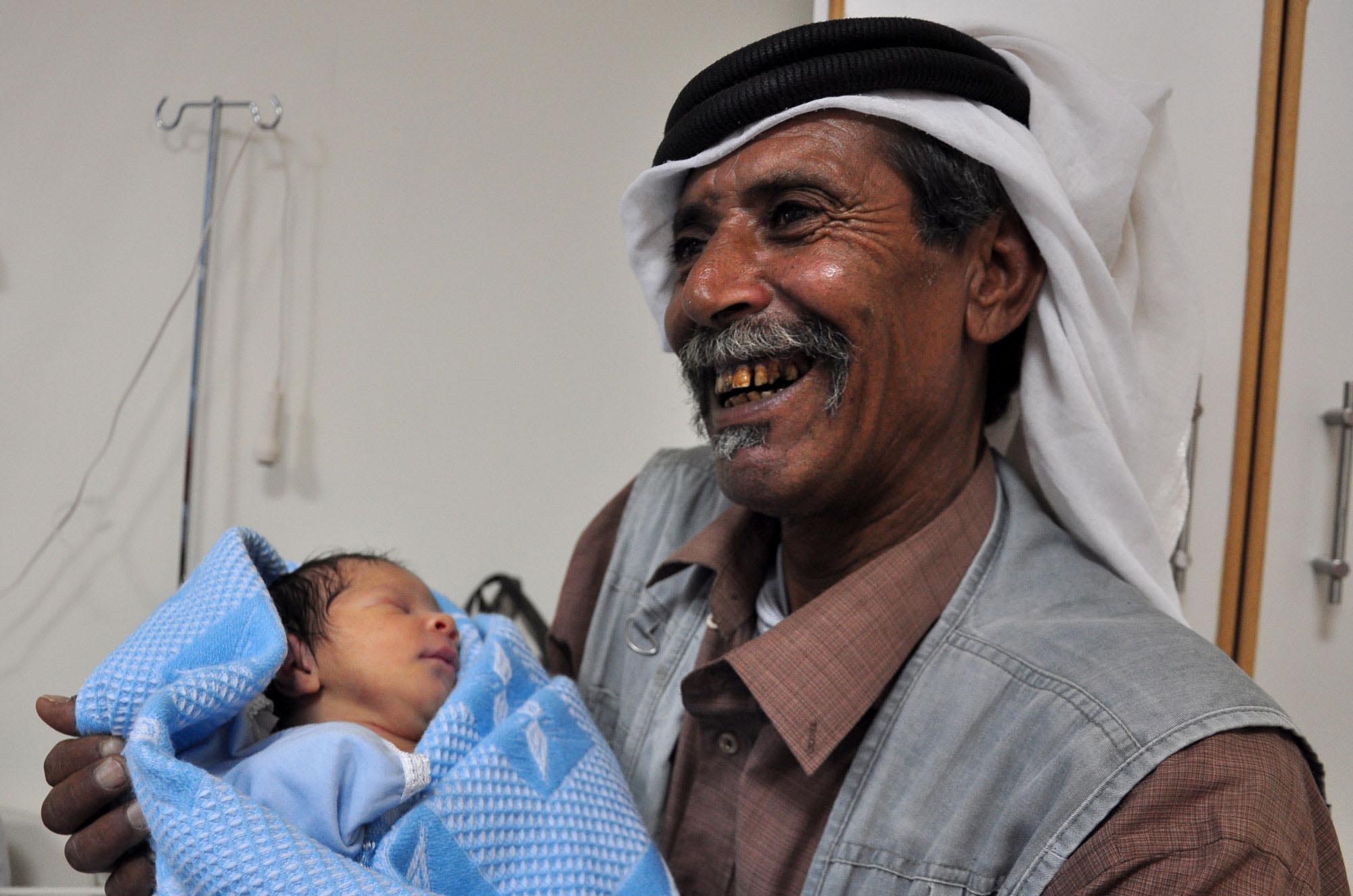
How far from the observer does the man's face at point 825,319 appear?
104 centimetres

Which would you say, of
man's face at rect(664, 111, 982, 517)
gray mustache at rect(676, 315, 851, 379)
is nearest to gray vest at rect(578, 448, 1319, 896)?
man's face at rect(664, 111, 982, 517)

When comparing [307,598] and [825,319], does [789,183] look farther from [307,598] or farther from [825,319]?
[307,598]

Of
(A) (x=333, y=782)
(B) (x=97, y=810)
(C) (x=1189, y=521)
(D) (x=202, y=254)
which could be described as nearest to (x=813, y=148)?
(A) (x=333, y=782)

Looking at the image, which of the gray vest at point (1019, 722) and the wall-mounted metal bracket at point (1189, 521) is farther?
the wall-mounted metal bracket at point (1189, 521)

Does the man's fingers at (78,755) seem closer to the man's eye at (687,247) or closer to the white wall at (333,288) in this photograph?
the man's eye at (687,247)

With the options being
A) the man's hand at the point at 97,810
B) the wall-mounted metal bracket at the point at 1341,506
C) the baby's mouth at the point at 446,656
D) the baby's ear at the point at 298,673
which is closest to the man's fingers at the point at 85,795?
the man's hand at the point at 97,810

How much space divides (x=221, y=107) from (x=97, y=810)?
5.12 feet

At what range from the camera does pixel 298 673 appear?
3.78ft

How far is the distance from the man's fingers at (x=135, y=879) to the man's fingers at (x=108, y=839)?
0.05 feet

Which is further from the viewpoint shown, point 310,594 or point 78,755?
point 310,594

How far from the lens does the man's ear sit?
1.12m

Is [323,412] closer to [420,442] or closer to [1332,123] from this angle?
[420,442]

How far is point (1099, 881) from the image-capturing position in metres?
0.75

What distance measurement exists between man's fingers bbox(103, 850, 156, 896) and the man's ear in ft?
3.89
